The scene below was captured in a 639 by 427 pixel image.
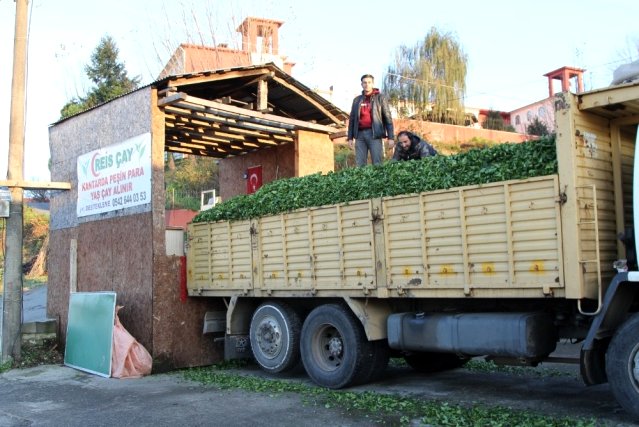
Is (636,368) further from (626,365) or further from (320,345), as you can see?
(320,345)

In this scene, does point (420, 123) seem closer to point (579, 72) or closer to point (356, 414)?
point (579, 72)

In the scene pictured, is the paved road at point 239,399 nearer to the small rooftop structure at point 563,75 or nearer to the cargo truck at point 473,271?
the cargo truck at point 473,271

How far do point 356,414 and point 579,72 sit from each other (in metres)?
34.0

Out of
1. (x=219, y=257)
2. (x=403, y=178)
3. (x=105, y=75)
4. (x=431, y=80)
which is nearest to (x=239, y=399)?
(x=219, y=257)

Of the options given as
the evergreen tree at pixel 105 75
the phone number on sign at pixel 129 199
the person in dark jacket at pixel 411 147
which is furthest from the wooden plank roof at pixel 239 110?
the evergreen tree at pixel 105 75

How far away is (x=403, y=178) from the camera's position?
739cm

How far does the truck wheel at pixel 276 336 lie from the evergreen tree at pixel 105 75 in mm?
29207

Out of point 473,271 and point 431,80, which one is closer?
point 473,271

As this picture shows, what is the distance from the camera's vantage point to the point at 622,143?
6.59 metres

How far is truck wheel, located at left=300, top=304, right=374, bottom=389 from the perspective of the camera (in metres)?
7.86

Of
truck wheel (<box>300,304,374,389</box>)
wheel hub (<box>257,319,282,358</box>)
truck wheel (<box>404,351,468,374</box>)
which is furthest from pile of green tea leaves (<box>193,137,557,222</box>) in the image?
truck wheel (<box>404,351,468,374</box>)

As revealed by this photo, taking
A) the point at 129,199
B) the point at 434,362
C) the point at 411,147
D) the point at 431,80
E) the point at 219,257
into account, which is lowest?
the point at 434,362

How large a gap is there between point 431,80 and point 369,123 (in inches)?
994

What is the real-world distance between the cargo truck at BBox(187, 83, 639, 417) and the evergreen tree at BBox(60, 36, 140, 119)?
29627 mm
